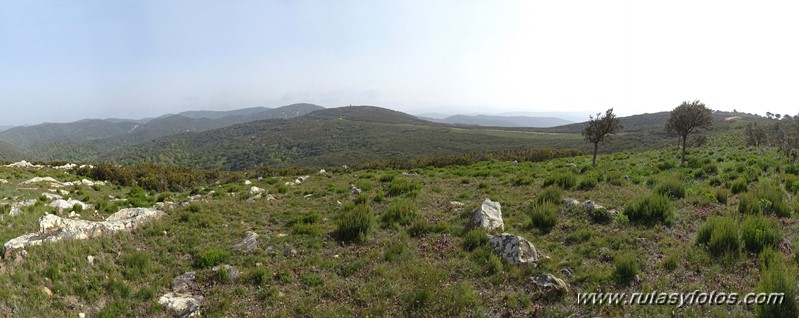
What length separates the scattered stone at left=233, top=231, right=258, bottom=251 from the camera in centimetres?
1018

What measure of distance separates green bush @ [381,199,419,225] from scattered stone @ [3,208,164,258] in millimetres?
7915

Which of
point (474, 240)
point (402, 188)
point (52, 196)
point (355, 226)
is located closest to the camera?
point (474, 240)

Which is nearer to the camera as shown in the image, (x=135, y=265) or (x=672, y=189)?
(x=135, y=265)

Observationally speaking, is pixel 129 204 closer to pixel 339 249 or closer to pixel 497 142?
pixel 339 249

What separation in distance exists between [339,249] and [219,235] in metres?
4.21

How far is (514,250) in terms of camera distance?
8.45 meters

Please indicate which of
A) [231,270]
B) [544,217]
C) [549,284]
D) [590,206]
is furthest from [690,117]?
[231,270]

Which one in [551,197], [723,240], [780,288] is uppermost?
[723,240]

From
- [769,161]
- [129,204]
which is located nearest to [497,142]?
[769,161]

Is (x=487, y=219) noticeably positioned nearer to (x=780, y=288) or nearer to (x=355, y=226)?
(x=355, y=226)

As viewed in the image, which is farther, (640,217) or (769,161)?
(769,161)

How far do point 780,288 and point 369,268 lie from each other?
7.63 m

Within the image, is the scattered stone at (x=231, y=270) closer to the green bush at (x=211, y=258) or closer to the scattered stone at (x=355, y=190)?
the green bush at (x=211, y=258)

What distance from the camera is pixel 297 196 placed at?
18.2 meters
